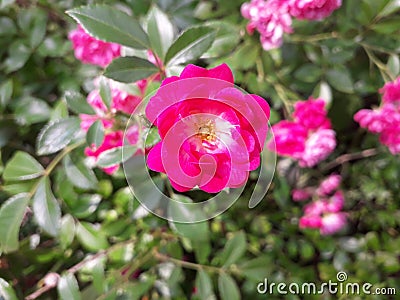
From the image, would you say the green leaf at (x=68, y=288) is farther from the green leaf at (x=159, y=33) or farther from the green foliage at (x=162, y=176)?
the green leaf at (x=159, y=33)

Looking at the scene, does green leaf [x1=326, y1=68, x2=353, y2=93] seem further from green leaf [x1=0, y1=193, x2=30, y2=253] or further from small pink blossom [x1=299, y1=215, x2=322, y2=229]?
green leaf [x1=0, y1=193, x2=30, y2=253]

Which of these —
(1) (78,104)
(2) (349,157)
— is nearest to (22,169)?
(1) (78,104)

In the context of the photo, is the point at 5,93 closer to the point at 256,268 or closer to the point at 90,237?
the point at 90,237

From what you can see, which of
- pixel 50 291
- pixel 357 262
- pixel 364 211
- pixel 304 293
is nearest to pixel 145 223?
pixel 50 291

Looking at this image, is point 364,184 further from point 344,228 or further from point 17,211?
point 17,211

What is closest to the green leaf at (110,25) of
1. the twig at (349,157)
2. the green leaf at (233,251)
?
the green leaf at (233,251)

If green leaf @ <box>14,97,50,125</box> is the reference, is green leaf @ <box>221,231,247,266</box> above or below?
below

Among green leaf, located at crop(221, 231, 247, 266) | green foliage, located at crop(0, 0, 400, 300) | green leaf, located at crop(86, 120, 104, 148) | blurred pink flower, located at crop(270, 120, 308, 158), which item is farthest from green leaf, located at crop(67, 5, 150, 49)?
green leaf, located at crop(221, 231, 247, 266)
